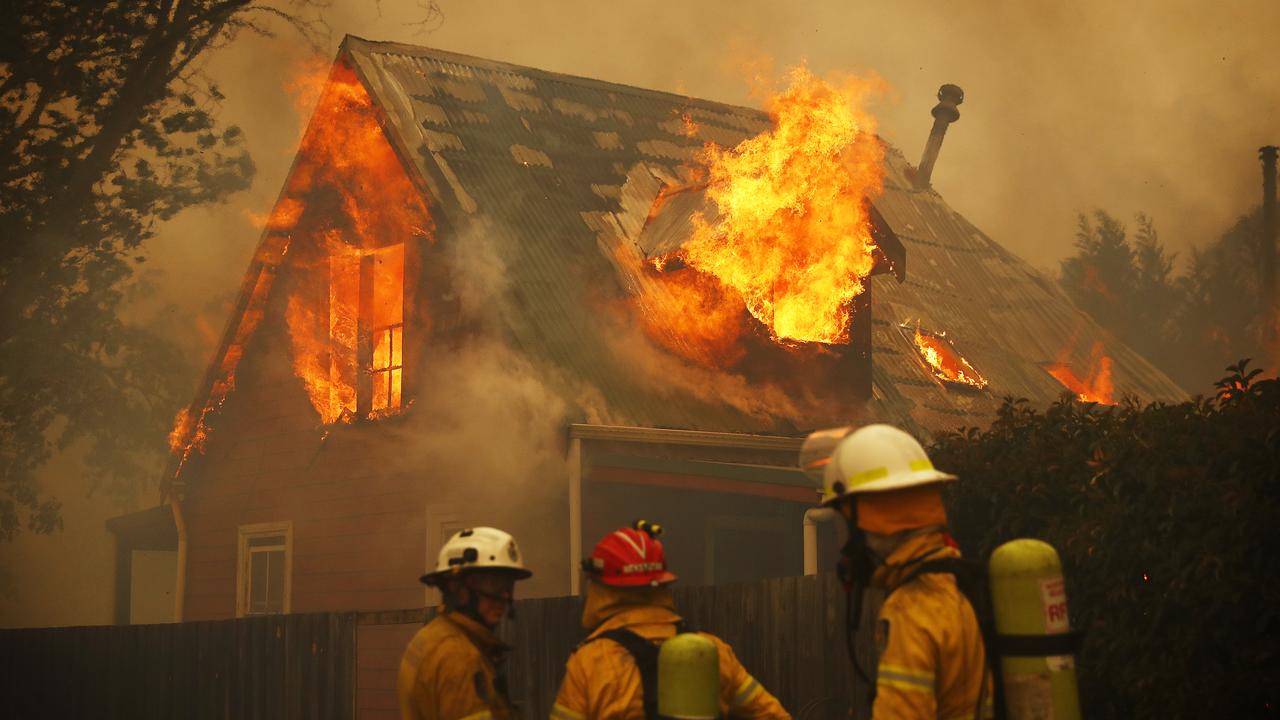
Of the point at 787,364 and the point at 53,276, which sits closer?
the point at 787,364

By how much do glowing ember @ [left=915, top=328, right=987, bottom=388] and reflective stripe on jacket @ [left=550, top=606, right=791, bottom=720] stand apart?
11.7m

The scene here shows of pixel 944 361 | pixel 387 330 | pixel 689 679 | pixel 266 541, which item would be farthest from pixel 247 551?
pixel 689 679

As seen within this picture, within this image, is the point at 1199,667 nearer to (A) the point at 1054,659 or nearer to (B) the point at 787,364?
(A) the point at 1054,659

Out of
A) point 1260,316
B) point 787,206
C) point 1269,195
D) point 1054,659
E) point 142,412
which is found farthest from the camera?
point 1260,316

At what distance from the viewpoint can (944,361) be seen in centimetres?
1705

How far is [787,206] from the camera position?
1447cm

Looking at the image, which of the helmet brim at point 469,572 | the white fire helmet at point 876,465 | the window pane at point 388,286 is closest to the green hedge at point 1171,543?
the white fire helmet at point 876,465

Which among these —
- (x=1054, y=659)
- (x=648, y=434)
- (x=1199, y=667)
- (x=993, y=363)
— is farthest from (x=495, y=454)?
(x=1054, y=659)

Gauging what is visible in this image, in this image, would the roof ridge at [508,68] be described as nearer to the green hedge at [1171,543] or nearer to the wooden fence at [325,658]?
the wooden fence at [325,658]

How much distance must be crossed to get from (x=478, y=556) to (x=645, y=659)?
93cm

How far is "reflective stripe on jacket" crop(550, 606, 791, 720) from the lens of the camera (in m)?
4.92

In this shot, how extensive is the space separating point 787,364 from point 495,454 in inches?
131

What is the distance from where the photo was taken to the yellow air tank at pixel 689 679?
4.63m

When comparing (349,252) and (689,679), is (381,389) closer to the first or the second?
(349,252)
